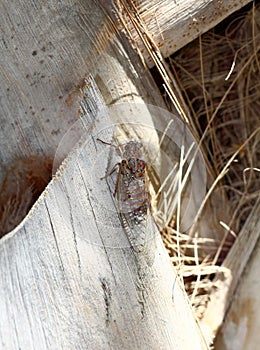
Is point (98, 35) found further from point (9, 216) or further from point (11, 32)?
point (9, 216)

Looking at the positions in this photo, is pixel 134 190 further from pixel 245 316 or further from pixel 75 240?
pixel 245 316

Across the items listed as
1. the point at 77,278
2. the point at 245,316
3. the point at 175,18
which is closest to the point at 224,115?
the point at 175,18

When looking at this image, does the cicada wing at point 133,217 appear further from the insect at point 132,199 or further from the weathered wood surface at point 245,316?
the weathered wood surface at point 245,316

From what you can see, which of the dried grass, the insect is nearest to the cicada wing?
the insect

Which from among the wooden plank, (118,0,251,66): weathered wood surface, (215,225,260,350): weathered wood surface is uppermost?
(118,0,251,66): weathered wood surface

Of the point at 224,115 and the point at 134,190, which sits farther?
the point at 224,115

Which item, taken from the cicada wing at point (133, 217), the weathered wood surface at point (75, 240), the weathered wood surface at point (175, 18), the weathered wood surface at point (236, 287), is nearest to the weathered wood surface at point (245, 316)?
the weathered wood surface at point (236, 287)

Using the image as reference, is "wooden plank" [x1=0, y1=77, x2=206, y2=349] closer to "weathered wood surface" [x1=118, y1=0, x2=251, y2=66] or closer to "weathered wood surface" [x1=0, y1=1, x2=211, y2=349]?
"weathered wood surface" [x1=0, y1=1, x2=211, y2=349]

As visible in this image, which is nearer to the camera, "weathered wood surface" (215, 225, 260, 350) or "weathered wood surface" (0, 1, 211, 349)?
"weathered wood surface" (0, 1, 211, 349)
